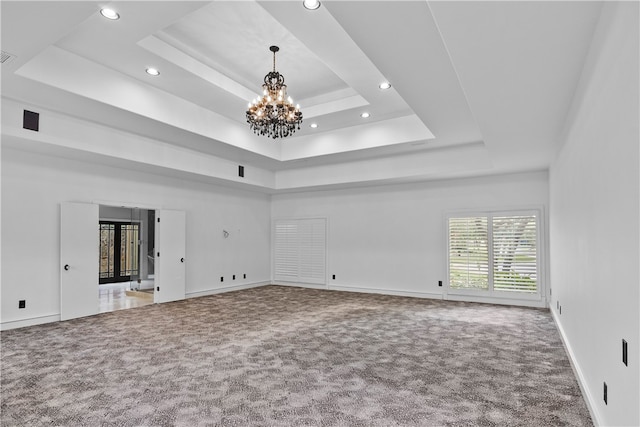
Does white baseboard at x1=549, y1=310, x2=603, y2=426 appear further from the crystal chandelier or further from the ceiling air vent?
the ceiling air vent

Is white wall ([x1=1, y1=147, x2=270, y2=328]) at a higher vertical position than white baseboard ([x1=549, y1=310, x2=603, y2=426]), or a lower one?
higher

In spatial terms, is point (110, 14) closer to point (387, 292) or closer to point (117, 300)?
point (117, 300)

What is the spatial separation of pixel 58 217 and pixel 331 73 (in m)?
4.77

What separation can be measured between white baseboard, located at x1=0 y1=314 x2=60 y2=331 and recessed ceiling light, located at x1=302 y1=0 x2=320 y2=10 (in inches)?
227

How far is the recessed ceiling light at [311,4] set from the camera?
2.96 meters

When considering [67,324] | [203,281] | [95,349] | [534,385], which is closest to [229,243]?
[203,281]

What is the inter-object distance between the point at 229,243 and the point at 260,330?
13.5ft

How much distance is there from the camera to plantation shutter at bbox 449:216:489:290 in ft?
24.5

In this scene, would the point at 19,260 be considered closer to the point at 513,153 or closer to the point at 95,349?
the point at 95,349

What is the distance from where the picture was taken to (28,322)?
18.1 feet

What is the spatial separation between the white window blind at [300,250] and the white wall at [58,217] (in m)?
1.09

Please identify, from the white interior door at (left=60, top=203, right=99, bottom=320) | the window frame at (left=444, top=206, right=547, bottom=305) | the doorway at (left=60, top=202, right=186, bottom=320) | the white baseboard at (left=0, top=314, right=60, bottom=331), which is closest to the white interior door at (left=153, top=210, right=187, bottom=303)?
the doorway at (left=60, top=202, right=186, bottom=320)

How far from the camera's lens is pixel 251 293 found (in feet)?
28.3

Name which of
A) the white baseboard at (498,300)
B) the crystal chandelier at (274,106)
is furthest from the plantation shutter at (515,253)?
the crystal chandelier at (274,106)
